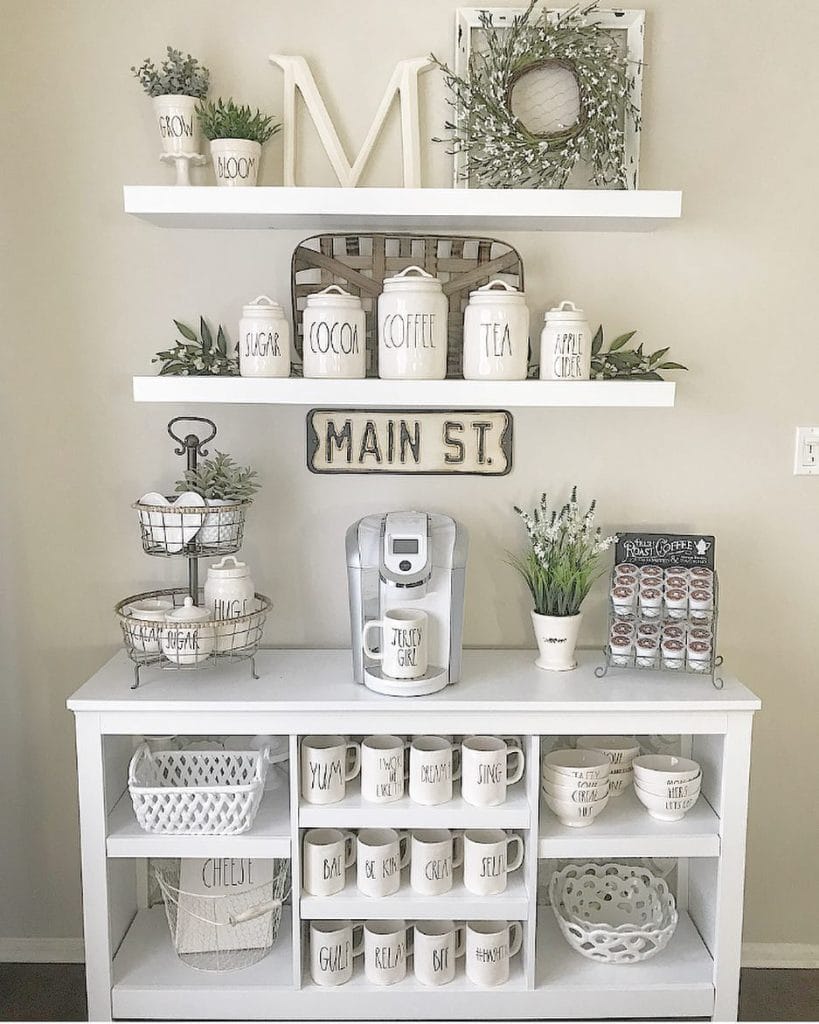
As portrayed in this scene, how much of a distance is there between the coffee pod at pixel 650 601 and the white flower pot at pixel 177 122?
127 centimetres

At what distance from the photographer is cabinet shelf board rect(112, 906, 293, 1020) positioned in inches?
80.0

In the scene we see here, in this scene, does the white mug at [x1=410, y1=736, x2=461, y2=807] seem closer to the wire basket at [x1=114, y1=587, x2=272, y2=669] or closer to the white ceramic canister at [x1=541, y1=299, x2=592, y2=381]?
→ the wire basket at [x1=114, y1=587, x2=272, y2=669]

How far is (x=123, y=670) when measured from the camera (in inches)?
83.7

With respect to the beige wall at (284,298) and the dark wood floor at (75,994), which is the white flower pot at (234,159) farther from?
the dark wood floor at (75,994)

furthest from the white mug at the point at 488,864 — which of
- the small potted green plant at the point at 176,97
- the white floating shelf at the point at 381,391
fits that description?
the small potted green plant at the point at 176,97

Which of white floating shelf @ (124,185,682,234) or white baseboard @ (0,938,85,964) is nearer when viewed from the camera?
white floating shelf @ (124,185,682,234)

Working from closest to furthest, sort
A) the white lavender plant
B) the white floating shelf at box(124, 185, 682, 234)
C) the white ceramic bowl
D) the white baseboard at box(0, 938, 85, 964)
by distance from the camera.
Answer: the white floating shelf at box(124, 185, 682, 234) → the white ceramic bowl → the white lavender plant → the white baseboard at box(0, 938, 85, 964)

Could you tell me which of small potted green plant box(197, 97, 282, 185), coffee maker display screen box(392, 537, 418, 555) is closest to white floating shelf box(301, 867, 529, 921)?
A: coffee maker display screen box(392, 537, 418, 555)

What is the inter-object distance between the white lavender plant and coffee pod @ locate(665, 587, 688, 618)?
0.17m

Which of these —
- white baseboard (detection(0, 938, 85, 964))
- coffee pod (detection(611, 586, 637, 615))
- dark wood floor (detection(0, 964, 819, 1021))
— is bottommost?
dark wood floor (detection(0, 964, 819, 1021))

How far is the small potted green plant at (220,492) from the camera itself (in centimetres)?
203

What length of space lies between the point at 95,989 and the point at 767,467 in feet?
5.75

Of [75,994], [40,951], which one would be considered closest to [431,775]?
[75,994]

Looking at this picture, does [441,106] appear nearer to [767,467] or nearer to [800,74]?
[800,74]
